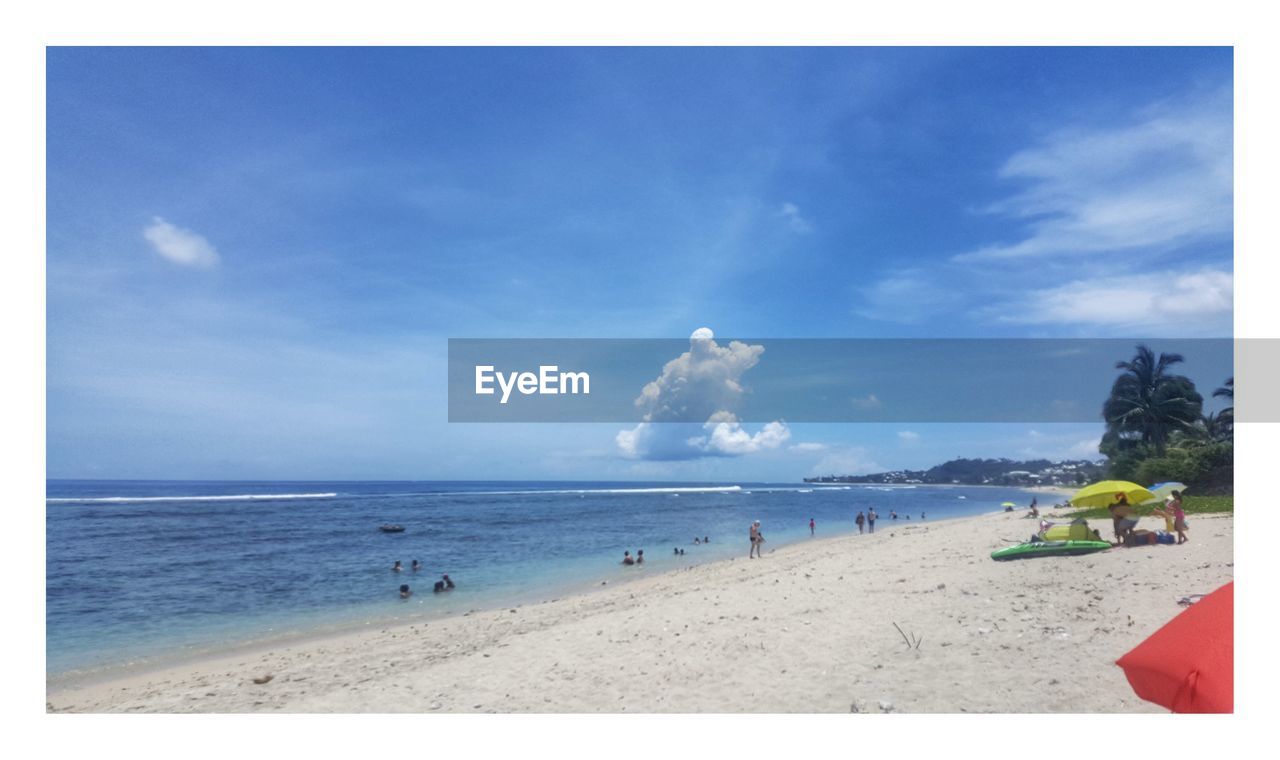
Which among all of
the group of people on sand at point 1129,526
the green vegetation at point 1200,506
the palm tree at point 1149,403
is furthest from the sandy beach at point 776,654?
the palm tree at point 1149,403

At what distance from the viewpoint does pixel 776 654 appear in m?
8.01

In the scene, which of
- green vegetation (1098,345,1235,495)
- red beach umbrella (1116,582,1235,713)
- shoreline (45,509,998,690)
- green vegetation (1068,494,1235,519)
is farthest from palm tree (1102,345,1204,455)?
red beach umbrella (1116,582,1235,713)

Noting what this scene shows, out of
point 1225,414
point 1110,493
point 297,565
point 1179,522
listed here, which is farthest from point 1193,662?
point 1225,414

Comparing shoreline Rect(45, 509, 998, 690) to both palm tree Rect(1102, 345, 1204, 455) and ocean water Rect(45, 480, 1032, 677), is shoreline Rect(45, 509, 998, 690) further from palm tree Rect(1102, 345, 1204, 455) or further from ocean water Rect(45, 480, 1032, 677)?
palm tree Rect(1102, 345, 1204, 455)

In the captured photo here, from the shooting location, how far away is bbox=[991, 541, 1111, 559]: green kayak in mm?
13062

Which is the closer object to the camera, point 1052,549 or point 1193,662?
point 1193,662

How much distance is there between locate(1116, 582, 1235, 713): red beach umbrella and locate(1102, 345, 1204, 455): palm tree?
35803 millimetres

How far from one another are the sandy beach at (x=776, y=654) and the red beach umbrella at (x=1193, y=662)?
10.2ft

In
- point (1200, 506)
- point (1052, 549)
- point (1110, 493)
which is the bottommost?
point (1200, 506)

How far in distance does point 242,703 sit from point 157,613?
1086 cm

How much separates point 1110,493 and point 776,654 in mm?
9460

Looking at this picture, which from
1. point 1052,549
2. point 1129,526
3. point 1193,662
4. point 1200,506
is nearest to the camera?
point 1193,662

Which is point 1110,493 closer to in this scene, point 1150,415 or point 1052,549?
point 1052,549

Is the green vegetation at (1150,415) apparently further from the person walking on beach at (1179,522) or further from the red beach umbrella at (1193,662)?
the red beach umbrella at (1193,662)
